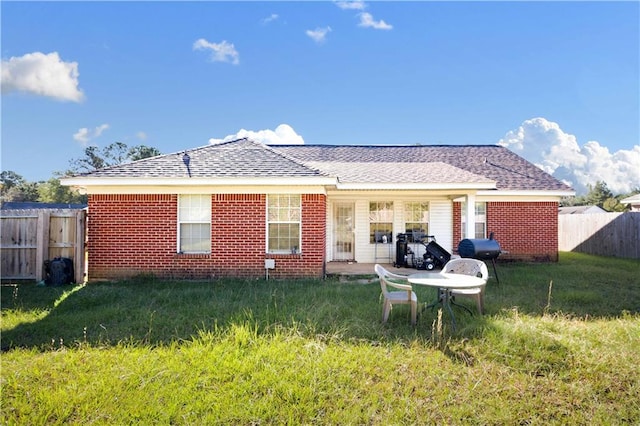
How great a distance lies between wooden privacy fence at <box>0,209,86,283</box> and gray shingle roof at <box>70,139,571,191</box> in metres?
1.45

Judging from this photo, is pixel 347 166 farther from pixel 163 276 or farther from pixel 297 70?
pixel 163 276

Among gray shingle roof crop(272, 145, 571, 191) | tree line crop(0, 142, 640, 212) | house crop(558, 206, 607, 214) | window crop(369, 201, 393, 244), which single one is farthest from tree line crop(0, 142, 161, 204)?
house crop(558, 206, 607, 214)

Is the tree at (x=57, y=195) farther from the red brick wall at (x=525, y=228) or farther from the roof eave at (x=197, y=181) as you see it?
the red brick wall at (x=525, y=228)

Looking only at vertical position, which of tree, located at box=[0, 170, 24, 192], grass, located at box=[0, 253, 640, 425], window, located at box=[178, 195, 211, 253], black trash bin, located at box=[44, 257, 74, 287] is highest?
tree, located at box=[0, 170, 24, 192]

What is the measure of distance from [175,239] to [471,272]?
752 centimetres

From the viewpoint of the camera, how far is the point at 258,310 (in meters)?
5.89

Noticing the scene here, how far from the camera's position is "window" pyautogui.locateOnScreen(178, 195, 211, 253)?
30.5ft

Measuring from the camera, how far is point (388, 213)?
1309 cm

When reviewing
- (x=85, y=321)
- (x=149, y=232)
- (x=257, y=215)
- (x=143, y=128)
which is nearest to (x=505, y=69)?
(x=257, y=215)

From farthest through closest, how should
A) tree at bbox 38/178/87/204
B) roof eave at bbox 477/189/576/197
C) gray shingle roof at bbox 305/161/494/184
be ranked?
tree at bbox 38/178/87/204
roof eave at bbox 477/189/576/197
gray shingle roof at bbox 305/161/494/184

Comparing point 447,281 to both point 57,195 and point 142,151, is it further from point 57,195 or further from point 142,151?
point 142,151

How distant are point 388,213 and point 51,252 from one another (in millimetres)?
10778

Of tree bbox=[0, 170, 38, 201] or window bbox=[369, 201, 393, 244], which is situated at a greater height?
tree bbox=[0, 170, 38, 201]

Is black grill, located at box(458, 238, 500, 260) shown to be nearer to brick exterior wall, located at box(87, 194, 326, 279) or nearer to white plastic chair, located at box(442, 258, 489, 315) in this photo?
white plastic chair, located at box(442, 258, 489, 315)
